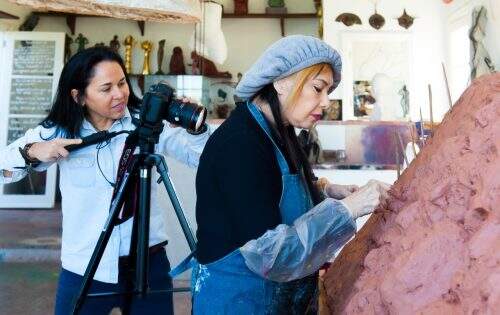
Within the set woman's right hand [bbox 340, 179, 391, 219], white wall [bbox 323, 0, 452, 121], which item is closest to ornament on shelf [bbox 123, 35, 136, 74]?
white wall [bbox 323, 0, 452, 121]

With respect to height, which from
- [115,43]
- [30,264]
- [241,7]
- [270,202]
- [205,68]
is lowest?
[30,264]

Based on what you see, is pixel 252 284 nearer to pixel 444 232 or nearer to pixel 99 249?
pixel 444 232

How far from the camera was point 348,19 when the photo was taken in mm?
4754

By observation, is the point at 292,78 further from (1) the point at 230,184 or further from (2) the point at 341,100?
(2) the point at 341,100

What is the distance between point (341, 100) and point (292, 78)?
3.98 meters

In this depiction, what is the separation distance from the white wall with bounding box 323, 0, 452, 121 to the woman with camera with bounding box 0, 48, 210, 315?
3.75 metres

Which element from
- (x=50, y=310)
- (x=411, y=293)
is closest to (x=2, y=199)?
(x=50, y=310)

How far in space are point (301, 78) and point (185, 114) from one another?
0.35 m

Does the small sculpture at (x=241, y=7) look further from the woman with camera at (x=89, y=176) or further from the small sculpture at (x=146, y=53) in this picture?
the woman with camera at (x=89, y=176)

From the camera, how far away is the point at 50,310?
247 cm

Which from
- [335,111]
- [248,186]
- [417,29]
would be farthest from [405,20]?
[248,186]

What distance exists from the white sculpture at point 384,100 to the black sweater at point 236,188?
3532 mm

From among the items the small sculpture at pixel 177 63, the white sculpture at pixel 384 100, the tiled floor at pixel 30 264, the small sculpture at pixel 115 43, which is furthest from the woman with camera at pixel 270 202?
the small sculpture at pixel 115 43

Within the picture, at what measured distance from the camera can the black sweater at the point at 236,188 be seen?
2.52ft
